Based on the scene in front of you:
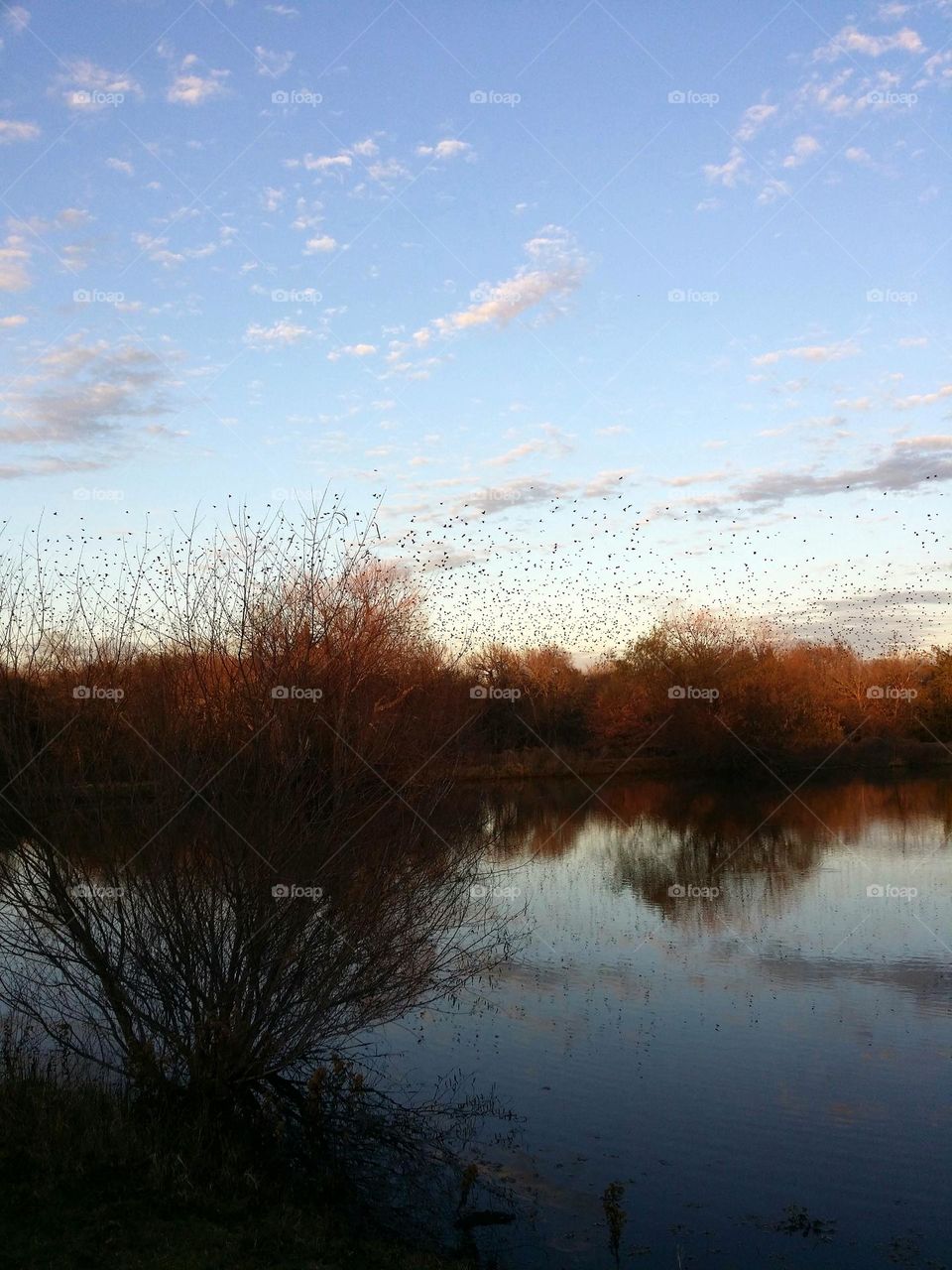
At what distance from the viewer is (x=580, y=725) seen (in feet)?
190

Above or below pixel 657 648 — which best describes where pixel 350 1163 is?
below

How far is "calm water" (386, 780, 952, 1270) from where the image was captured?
827cm

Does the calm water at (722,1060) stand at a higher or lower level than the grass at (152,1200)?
lower

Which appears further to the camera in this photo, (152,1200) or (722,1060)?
(722,1060)

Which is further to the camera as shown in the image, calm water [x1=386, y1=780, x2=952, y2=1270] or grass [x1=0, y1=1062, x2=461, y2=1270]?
calm water [x1=386, y1=780, x2=952, y2=1270]

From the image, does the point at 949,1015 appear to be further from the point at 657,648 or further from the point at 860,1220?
the point at 657,648

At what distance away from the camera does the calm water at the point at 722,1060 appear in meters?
8.27

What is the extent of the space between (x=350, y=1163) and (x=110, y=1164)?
2189mm

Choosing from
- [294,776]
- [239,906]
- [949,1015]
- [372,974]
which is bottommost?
[949,1015]

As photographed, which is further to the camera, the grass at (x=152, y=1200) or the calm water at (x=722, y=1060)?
the calm water at (x=722, y=1060)

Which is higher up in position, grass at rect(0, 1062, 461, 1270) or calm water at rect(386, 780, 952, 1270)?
grass at rect(0, 1062, 461, 1270)

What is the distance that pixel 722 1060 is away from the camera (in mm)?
12094

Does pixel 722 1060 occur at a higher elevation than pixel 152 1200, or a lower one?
lower

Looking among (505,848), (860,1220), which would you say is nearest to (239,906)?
(860,1220)
